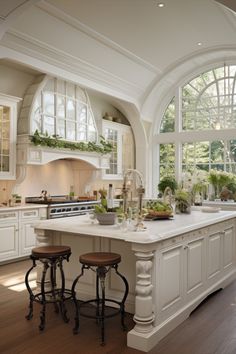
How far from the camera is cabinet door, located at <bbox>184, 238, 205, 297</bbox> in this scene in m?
3.57

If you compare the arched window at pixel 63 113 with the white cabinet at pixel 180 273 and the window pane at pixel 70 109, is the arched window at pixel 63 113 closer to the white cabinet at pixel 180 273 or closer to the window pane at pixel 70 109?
the window pane at pixel 70 109

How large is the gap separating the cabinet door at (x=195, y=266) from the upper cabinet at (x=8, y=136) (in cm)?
351

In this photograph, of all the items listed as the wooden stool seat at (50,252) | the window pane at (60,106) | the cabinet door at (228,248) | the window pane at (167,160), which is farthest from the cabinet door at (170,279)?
the window pane at (167,160)

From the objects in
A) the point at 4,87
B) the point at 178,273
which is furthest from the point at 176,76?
the point at 178,273

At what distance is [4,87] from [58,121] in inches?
43.9

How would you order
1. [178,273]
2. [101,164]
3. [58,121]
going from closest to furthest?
[178,273], [58,121], [101,164]

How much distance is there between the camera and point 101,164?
25.5 ft

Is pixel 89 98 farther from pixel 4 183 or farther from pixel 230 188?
pixel 230 188

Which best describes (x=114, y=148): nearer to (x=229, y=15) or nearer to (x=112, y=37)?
(x=112, y=37)

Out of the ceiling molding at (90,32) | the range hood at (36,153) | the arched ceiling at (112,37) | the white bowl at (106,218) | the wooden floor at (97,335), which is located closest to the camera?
the wooden floor at (97,335)

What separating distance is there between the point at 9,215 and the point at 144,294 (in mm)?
3341

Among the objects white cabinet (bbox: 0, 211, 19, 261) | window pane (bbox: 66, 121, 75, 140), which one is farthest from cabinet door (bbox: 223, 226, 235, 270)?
window pane (bbox: 66, 121, 75, 140)

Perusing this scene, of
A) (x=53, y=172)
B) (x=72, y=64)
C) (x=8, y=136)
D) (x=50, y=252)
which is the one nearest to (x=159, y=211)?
(x=50, y=252)

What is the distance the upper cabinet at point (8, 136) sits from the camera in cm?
587
